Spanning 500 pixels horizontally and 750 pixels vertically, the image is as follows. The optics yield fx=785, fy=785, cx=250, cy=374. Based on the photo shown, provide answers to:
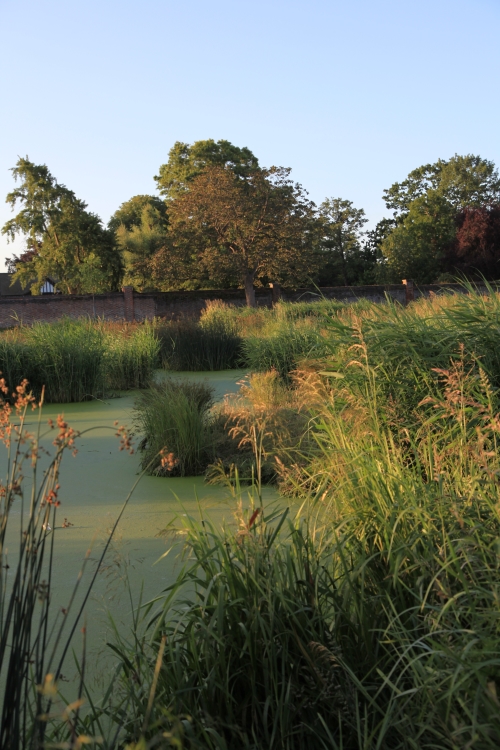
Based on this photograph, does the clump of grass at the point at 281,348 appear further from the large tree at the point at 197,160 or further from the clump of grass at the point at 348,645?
the large tree at the point at 197,160

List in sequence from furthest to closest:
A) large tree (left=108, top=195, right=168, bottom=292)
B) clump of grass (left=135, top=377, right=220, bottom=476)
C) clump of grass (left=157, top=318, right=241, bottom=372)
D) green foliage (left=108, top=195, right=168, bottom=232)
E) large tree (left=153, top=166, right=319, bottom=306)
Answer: green foliage (left=108, top=195, right=168, bottom=232) → large tree (left=108, top=195, right=168, bottom=292) → large tree (left=153, top=166, right=319, bottom=306) → clump of grass (left=157, top=318, right=241, bottom=372) → clump of grass (left=135, top=377, right=220, bottom=476)

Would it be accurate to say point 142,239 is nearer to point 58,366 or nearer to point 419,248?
point 419,248

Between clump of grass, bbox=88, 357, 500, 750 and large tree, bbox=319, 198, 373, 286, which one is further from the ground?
large tree, bbox=319, 198, 373, 286

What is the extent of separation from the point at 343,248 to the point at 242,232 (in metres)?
12.5

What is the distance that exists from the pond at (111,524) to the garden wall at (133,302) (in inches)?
618

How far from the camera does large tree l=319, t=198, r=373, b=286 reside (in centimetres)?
3889

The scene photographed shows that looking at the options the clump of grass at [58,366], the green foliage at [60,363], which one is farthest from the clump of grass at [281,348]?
the clump of grass at [58,366]

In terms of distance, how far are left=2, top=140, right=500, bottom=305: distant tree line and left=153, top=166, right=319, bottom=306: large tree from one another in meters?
0.04

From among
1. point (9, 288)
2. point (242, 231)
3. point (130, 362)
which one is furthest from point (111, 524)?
point (9, 288)

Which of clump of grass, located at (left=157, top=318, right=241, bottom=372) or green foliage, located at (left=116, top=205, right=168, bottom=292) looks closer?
clump of grass, located at (left=157, top=318, right=241, bottom=372)

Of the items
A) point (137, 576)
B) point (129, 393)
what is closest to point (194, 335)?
point (129, 393)

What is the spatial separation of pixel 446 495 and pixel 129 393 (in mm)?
7762

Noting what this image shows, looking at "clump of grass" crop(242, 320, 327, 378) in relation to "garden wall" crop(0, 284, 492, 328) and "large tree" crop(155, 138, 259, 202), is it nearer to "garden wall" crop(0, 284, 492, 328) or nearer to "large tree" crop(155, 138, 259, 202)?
"garden wall" crop(0, 284, 492, 328)

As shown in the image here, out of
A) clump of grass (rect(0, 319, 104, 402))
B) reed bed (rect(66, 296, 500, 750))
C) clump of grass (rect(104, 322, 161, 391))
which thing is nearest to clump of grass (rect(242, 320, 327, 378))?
clump of grass (rect(104, 322, 161, 391))
